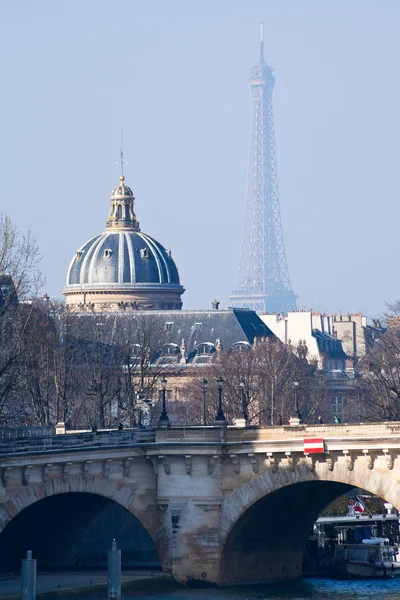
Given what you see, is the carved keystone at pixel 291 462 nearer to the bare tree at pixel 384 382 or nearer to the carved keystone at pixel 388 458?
the carved keystone at pixel 388 458

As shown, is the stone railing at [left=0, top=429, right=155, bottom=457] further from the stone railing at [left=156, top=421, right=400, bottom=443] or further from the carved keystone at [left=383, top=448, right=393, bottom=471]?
the carved keystone at [left=383, top=448, right=393, bottom=471]

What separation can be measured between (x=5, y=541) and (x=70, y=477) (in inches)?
201

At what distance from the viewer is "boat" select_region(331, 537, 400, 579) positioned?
93.1m

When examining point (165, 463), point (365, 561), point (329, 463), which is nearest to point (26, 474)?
point (165, 463)

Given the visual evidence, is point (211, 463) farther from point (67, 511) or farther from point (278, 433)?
point (67, 511)

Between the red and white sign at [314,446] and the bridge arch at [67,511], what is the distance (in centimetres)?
752

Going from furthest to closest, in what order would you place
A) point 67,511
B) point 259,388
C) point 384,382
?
point 259,388 < point 384,382 < point 67,511

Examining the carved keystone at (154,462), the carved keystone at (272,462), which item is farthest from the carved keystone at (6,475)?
the carved keystone at (272,462)

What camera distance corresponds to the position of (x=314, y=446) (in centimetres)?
8069

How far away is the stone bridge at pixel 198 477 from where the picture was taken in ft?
266

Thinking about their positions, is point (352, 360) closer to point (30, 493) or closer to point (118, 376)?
point (118, 376)

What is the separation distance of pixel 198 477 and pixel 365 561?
12894 millimetres

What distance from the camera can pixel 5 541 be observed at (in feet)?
281

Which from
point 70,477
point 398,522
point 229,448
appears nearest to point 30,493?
point 70,477
